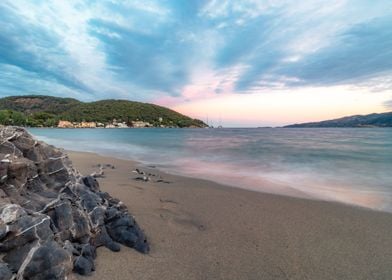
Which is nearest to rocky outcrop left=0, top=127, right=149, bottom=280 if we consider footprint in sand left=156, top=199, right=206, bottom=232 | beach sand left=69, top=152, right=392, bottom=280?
beach sand left=69, top=152, right=392, bottom=280

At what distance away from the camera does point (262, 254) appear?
4.61 m

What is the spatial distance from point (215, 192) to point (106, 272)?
17.7 ft

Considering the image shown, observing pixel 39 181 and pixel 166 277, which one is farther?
pixel 39 181

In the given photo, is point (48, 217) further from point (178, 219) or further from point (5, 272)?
point (178, 219)

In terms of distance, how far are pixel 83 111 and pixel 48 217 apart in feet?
508

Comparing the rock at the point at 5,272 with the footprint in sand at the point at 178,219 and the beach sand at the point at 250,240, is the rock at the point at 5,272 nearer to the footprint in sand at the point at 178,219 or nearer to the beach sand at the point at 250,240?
the beach sand at the point at 250,240

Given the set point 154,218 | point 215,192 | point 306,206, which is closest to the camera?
point 154,218

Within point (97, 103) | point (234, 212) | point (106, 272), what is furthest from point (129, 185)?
point (97, 103)

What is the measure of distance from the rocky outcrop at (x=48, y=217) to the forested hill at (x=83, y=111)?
13936 centimetres

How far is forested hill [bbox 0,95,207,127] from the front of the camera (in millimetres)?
136500

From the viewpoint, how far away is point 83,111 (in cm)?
14512

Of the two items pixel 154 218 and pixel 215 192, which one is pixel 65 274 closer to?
pixel 154 218

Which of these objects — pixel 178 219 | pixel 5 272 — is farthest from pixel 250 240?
pixel 5 272

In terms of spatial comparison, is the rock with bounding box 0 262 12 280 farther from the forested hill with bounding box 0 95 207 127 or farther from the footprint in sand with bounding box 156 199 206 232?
the forested hill with bounding box 0 95 207 127
